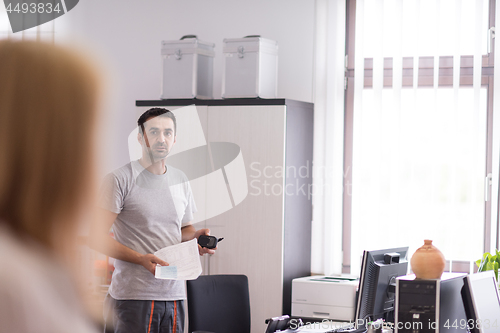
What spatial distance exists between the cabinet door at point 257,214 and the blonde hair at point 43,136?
2.99m

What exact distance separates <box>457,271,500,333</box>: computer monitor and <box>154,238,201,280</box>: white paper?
117 cm

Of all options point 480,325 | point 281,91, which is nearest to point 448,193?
point 281,91

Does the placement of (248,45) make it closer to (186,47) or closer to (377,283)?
(186,47)

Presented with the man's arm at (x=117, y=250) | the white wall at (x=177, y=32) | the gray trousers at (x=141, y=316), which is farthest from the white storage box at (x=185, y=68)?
the gray trousers at (x=141, y=316)

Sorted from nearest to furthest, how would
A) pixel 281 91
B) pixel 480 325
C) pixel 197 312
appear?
pixel 480 325, pixel 197 312, pixel 281 91

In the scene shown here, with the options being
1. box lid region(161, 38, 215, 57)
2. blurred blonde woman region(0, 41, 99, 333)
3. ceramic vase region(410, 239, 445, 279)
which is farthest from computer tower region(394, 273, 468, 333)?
box lid region(161, 38, 215, 57)

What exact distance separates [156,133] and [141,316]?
92 centimetres

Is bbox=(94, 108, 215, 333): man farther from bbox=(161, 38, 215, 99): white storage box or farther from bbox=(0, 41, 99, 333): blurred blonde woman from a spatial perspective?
bbox=(0, 41, 99, 333): blurred blonde woman

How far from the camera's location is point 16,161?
0.54 m

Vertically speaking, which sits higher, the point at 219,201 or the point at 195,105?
the point at 195,105

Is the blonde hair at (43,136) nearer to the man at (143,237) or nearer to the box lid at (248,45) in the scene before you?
the man at (143,237)

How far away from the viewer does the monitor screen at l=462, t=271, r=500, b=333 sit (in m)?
1.92

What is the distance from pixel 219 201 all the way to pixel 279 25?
4.82 ft

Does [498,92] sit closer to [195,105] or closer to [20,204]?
[195,105]
